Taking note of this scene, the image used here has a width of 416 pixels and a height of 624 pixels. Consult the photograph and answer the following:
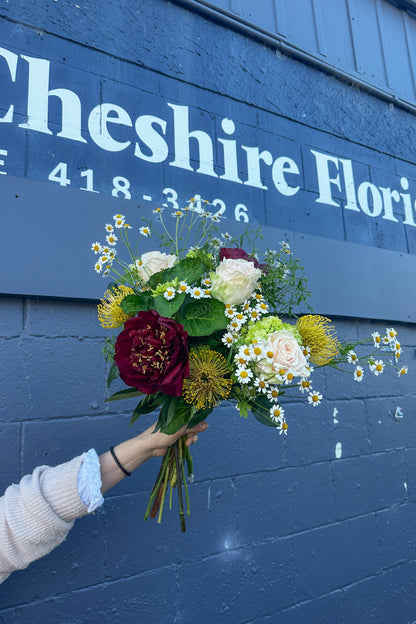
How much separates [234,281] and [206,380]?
0.27 m

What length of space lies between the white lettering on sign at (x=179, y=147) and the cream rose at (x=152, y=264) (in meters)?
0.86

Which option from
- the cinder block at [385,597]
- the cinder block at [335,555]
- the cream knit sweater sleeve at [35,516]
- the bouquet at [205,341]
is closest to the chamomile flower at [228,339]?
the bouquet at [205,341]

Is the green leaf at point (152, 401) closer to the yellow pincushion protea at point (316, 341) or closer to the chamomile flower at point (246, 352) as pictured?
the chamomile flower at point (246, 352)

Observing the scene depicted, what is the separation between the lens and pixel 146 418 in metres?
1.89

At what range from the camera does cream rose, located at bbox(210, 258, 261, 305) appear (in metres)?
1.12

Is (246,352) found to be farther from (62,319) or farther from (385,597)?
(385,597)

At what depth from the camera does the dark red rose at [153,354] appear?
3.44 feet

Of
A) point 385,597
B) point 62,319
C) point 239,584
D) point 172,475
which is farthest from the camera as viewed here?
point 385,597

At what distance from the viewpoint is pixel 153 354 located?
1.06m

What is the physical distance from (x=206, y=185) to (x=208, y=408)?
4.80 feet

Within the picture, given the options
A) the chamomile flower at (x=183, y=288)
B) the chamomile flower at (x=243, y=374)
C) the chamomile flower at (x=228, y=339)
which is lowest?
the chamomile flower at (x=243, y=374)

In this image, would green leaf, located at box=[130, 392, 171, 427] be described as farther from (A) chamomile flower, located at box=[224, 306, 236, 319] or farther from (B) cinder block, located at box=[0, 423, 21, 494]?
(B) cinder block, located at box=[0, 423, 21, 494]

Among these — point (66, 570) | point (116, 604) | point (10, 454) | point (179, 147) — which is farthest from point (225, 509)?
point (179, 147)

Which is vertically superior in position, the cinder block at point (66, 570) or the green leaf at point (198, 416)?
the green leaf at point (198, 416)
